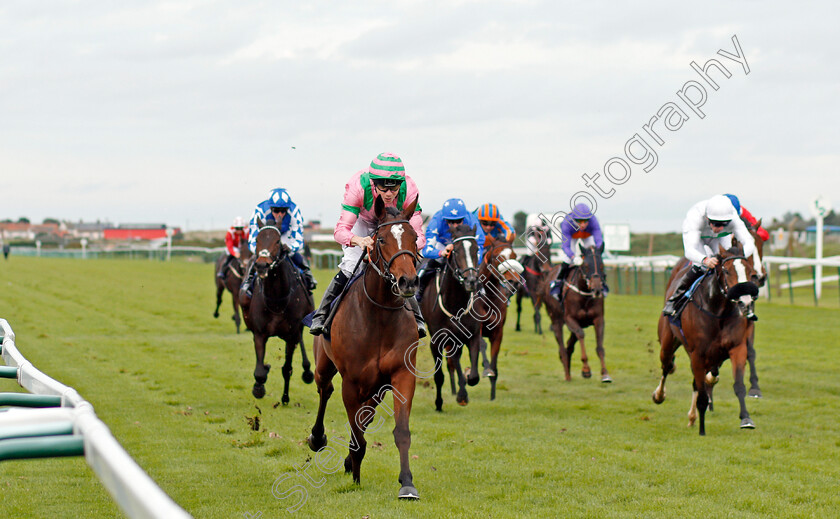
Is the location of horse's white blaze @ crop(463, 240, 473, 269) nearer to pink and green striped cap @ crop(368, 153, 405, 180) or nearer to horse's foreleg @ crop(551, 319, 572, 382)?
pink and green striped cap @ crop(368, 153, 405, 180)

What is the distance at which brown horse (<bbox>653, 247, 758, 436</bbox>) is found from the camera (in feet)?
25.3

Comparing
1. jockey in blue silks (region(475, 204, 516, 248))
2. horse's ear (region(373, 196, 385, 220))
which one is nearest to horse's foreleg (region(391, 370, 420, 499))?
horse's ear (region(373, 196, 385, 220))

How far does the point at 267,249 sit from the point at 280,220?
1.58 feet

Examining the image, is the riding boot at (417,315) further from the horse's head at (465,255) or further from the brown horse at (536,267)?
the brown horse at (536,267)


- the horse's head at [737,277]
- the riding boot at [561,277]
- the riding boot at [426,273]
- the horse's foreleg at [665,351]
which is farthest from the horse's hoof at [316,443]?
the riding boot at [561,277]

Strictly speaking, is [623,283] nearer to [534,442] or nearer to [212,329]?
[212,329]

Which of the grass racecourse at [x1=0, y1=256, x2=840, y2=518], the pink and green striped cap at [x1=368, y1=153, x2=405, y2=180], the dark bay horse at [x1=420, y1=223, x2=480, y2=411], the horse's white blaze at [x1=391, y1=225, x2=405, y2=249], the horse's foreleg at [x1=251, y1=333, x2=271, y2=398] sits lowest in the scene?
the grass racecourse at [x1=0, y1=256, x2=840, y2=518]

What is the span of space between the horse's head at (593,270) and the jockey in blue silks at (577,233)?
0.09 m

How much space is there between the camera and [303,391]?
10.4 metres

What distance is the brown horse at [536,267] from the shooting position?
16.0 meters

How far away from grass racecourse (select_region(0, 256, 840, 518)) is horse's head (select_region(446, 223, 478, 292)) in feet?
4.71

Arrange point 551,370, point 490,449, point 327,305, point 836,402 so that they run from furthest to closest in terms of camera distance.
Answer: point 551,370
point 836,402
point 490,449
point 327,305

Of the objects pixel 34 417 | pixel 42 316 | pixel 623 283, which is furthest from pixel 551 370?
pixel 623 283

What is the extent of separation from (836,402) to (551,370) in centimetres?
412
